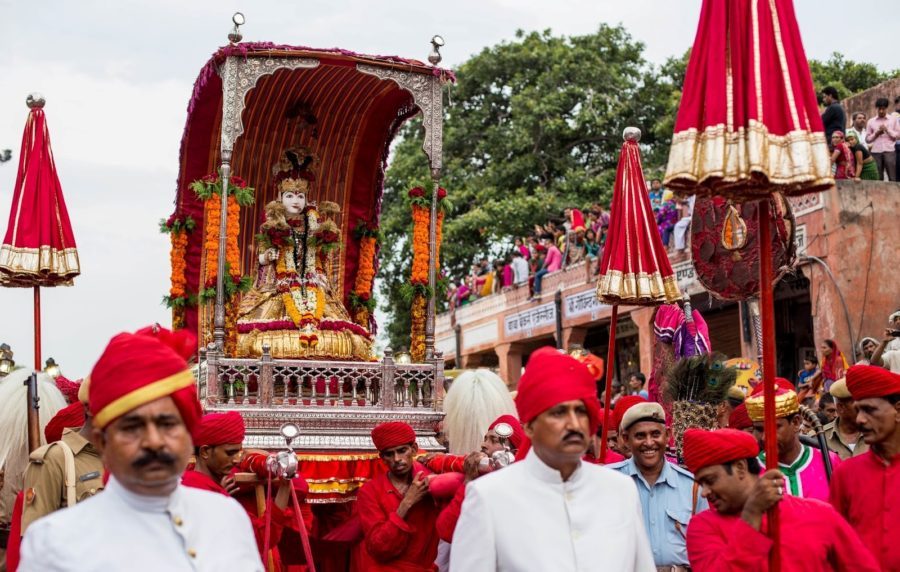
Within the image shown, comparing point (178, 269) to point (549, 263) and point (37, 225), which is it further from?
point (549, 263)

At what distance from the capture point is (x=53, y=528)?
3.08 m

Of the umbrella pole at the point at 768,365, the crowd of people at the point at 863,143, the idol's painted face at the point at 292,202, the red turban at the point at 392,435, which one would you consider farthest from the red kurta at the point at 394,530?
the crowd of people at the point at 863,143

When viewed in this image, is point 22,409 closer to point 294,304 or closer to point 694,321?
point 294,304

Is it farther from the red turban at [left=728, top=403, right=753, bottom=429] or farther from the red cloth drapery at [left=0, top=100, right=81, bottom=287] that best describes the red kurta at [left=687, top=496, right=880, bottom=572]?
the red cloth drapery at [left=0, top=100, right=81, bottom=287]

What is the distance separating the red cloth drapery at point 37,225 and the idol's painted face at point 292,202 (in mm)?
2898

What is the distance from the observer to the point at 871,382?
5.20m

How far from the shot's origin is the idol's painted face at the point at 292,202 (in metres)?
12.2

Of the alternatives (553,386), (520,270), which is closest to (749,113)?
(553,386)

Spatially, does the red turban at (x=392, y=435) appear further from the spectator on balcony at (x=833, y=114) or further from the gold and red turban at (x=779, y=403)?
the spectator on balcony at (x=833, y=114)

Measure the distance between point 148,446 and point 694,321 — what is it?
7833 mm

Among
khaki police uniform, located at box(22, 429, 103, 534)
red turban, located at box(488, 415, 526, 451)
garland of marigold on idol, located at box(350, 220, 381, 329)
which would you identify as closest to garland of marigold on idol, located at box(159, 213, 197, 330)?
garland of marigold on idol, located at box(350, 220, 381, 329)

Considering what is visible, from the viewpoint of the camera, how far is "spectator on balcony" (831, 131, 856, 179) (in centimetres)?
1615

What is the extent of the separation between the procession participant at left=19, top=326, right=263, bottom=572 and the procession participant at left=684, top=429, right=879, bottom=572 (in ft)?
6.09

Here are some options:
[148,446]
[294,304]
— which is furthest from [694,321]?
[148,446]
